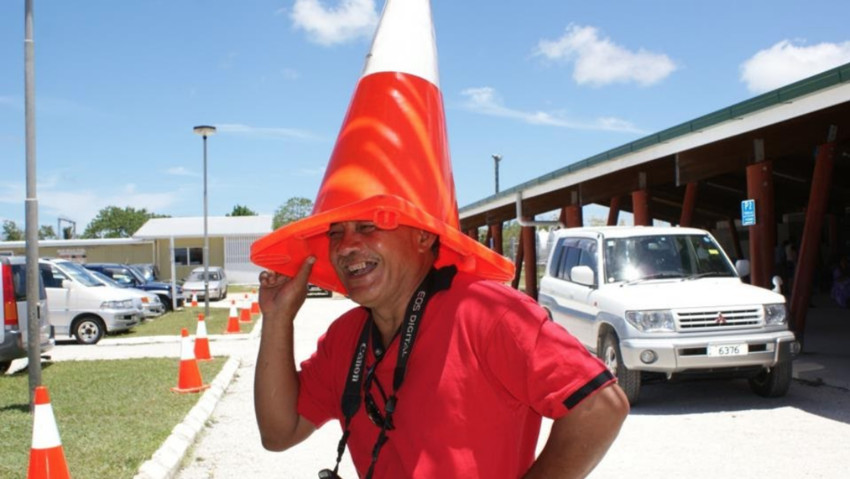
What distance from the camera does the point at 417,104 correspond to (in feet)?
7.47

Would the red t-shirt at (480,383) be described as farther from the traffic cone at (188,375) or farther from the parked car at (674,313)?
the traffic cone at (188,375)

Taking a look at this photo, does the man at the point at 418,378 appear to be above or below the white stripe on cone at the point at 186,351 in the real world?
above

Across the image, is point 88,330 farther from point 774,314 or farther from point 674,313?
point 774,314

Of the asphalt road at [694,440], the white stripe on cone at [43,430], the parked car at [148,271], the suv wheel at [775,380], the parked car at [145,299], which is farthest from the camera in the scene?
the parked car at [148,271]

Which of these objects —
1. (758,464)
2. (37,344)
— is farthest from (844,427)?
(37,344)

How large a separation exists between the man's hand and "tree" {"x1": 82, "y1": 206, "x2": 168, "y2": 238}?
10749 centimetres

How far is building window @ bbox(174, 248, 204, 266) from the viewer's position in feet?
180

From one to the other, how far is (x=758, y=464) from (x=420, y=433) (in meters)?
5.33

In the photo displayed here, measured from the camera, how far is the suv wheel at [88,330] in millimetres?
17203

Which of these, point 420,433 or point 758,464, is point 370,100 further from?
point 758,464

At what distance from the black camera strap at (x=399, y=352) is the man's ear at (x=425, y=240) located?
0.39 feet

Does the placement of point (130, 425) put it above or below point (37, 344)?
below

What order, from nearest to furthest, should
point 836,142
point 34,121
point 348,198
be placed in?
point 348,198 < point 34,121 < point 836,142

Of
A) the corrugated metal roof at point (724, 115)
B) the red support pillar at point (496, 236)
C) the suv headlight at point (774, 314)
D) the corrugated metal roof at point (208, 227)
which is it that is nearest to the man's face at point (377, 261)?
the suv headlight at point (774, 314)
